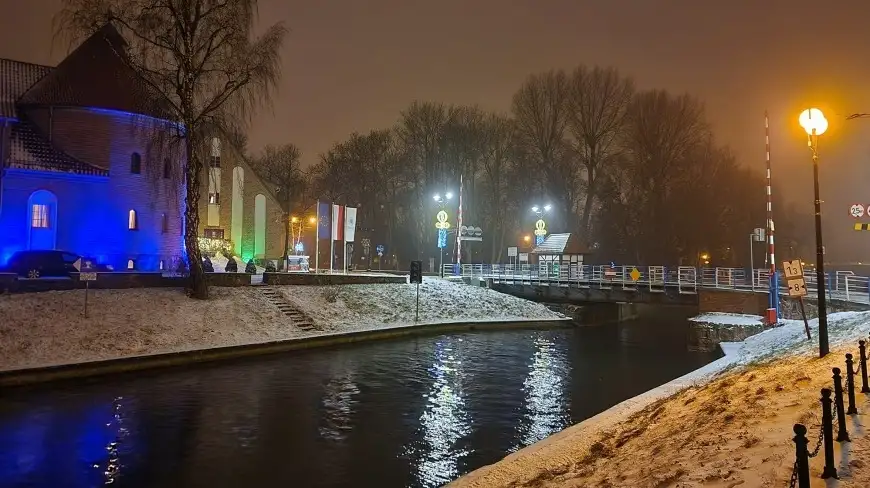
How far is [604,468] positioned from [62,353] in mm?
19452

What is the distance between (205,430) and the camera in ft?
43.2

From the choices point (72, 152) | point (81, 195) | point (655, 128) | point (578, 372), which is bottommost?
point (578, 372)

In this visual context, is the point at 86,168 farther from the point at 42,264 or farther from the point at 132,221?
the point at 42,264

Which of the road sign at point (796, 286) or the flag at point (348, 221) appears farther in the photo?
the flag at point (348, 221)

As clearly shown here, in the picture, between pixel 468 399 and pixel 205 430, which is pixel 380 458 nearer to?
pixel 205 430

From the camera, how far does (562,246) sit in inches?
2114

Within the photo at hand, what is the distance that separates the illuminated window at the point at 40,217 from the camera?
34.0 m

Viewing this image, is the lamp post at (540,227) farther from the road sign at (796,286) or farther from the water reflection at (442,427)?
the road sign at (796,286)

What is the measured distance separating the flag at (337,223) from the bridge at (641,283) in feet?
51.5

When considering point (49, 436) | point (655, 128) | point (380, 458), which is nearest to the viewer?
point (380, 458)

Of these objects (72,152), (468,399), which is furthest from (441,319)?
(72,152)

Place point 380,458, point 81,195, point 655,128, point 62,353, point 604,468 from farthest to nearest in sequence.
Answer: point 655,128, point 81,195, point 62,353, point 380,458, point 604,468

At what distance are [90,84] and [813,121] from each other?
1527 inches

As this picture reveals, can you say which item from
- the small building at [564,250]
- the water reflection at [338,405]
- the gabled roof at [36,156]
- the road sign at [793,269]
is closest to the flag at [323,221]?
the gabled roof at [36,156]
